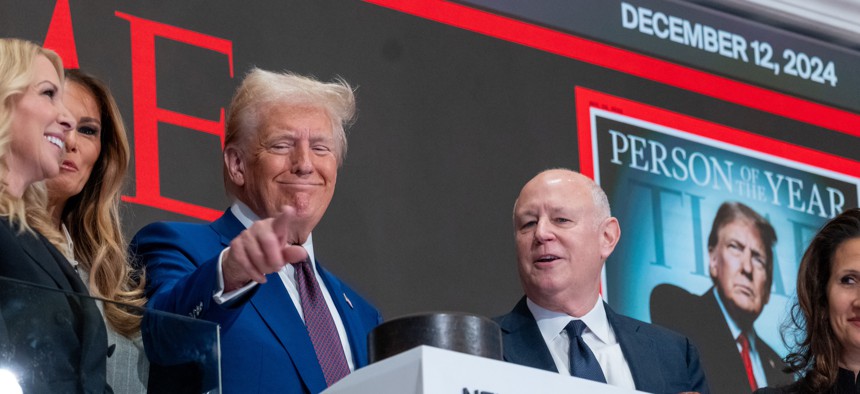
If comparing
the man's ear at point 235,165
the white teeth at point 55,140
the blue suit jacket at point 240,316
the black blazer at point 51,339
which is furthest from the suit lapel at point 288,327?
the black blazer at point 51,339

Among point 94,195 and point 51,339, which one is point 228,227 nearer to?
point 94,195

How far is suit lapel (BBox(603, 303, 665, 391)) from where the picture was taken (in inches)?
127

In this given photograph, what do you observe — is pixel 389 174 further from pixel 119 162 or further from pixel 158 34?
pixel 119 162

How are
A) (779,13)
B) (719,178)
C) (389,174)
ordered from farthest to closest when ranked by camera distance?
(779,13) < (719,178) < (389,174)

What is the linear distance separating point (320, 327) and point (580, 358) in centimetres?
66

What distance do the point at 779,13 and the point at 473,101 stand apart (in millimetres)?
1427

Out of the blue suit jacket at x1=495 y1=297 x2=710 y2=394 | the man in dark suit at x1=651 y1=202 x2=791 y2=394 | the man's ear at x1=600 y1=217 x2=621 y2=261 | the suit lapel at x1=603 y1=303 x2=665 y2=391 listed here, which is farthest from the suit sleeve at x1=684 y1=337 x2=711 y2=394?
the man in dark suit at x1=651 y1=202 x2=791 y2=394

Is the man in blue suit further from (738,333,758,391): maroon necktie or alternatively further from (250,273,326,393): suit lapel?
(738,333,758,391): maroon necktie

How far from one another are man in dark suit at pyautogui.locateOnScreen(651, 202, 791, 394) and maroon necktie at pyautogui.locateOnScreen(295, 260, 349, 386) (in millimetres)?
1783

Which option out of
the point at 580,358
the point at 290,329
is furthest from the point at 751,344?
the point at 290,329

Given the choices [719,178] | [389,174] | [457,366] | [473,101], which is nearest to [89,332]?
[457,366]

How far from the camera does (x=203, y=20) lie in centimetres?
392

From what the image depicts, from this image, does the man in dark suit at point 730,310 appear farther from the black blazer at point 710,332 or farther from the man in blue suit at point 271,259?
the man in blue suit at point 271,259

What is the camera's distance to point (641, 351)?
10.8 feet
